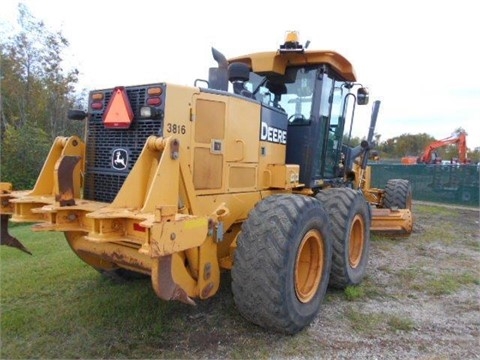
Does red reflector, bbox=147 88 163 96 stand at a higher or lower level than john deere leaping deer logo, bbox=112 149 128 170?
higher

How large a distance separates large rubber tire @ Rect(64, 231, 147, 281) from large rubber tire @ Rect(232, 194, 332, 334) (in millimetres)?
1544

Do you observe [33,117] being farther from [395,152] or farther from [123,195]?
[395,152]

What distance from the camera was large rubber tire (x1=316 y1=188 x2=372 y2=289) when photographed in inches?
185

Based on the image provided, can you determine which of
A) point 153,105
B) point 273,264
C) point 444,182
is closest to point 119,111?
point 153,105

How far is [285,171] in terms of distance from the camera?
15.4 feet

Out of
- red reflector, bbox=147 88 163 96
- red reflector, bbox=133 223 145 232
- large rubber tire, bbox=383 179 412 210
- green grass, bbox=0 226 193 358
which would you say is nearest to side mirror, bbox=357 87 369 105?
large rubber tire, bbox=383 179 412 210

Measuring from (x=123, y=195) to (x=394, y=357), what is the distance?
2.67m

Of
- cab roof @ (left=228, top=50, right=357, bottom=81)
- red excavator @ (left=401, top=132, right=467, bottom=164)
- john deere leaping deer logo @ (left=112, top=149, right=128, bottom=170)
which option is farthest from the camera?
red excavator @ (left=401, top=132, right=467, bottom=164)

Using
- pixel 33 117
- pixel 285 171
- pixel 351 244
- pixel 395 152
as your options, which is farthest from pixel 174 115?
pixel 395 152

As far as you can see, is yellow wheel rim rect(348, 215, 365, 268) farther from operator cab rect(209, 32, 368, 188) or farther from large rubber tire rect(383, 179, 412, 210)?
large rubber tire rect(383, 179, 412, 210)

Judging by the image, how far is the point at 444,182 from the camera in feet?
54.1

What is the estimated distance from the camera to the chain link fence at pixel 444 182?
51.9ft

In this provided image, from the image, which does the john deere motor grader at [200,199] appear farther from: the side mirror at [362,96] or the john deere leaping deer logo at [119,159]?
the side mirror at [362,96]

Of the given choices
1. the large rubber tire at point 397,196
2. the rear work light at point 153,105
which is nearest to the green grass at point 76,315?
the rear work light at point 153,105
